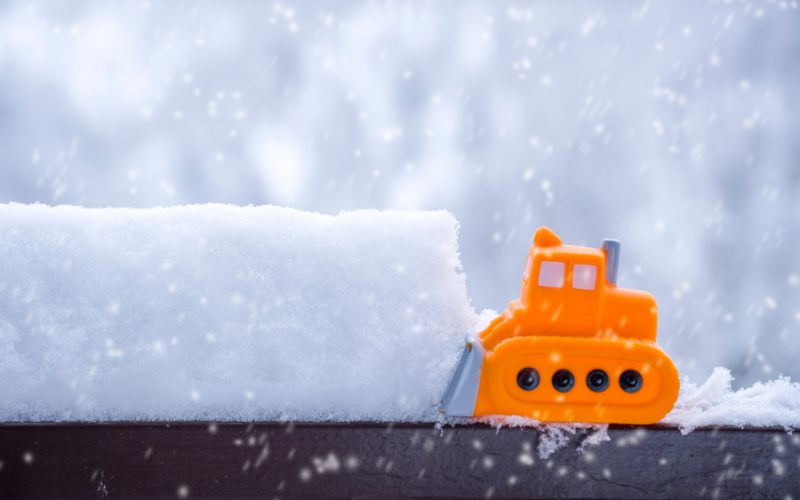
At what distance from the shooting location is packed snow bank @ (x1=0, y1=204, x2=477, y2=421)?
2.87 ft

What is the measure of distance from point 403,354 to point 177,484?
51 centimetres

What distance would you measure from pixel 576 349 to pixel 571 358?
0.8 inches

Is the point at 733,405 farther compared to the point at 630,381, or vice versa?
the point at 733,405

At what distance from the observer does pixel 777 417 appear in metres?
0.93

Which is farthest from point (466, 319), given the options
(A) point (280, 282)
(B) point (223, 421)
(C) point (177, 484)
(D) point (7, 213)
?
(D) point (7, 213)

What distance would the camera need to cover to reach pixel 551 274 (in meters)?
0.88

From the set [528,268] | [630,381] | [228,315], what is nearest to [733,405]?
[630,381]

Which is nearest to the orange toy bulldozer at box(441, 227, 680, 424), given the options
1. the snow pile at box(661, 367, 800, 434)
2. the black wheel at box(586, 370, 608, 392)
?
the black wheel at box(586, 370, 608, 392)

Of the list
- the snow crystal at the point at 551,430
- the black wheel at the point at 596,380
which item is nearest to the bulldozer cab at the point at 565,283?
the black wheel at the point at 596,380

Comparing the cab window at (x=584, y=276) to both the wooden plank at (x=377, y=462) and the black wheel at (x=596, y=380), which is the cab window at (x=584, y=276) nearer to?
the black wheel at (x=596, y=380)

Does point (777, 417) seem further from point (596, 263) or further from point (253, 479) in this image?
point (253, 479)

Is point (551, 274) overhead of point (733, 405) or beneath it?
overhead

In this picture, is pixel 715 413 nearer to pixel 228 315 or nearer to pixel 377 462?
pixel 377 462

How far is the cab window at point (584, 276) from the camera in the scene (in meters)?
0.87
